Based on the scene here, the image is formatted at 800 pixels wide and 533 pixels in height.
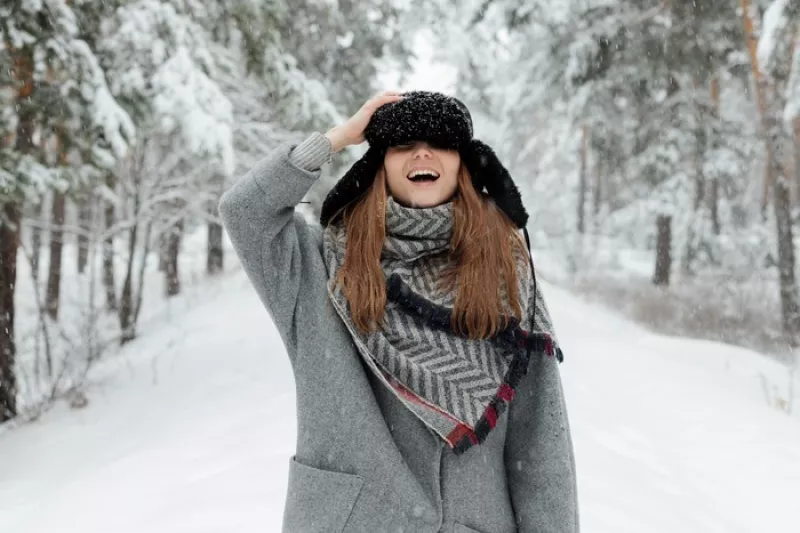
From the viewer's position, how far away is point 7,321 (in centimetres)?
680

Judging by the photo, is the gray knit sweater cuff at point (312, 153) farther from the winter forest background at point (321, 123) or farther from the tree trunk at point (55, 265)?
the tree trunk at point (55, 265)

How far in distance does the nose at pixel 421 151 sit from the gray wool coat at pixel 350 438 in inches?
11.3

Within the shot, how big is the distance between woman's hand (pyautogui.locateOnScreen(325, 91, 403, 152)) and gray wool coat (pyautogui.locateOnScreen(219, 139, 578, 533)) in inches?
5.5

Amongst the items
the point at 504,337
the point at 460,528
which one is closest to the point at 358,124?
the point at 504,337

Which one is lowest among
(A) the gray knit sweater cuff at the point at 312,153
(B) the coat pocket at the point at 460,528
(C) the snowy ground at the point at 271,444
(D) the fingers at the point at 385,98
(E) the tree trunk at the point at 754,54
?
(C) the snowy ground at the point at 271,444

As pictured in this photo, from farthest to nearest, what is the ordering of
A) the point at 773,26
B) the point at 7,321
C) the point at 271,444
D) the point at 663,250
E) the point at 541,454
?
the point at 663,250, the point at 773,26, the point at 7,321, the point at 271,444, the point at 541,454

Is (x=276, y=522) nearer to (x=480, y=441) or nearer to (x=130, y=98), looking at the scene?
(x=480, y=441)

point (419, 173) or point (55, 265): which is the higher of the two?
point (419, 173)

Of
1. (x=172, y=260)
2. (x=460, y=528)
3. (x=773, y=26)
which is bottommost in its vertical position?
(x=172, y=260)

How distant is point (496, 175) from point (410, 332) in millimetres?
497

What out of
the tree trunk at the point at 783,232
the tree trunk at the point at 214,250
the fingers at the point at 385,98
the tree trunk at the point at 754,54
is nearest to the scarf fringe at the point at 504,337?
the fingers at the point at 385,98

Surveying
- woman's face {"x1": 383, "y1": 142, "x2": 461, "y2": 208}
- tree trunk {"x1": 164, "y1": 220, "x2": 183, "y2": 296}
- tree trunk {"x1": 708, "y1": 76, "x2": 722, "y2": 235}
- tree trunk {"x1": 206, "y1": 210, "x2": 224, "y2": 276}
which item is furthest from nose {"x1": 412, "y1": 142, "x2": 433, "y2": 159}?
tree trunk {"x1": 206, "y1": 210, "x2": 224, "y2": 276}

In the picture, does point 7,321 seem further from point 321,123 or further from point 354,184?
point 354,184

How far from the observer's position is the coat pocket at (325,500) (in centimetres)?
149
